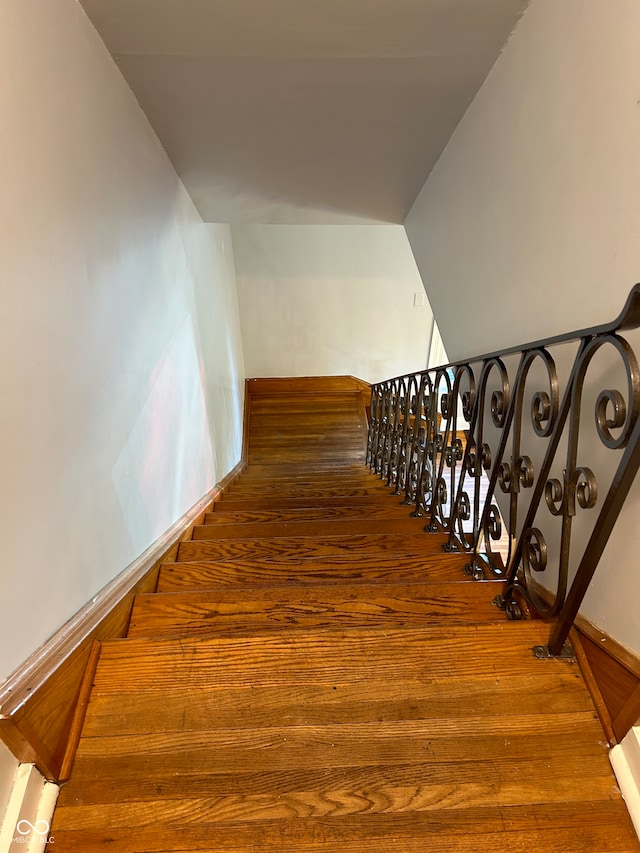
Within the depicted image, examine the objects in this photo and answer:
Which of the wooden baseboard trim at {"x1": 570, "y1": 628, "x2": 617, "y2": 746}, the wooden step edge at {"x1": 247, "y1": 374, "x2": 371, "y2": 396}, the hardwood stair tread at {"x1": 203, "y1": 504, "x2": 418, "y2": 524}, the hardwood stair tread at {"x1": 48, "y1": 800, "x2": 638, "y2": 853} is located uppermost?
the wooden step edge at {"x1": 247, "y1": 374, "x2": 371, "y2": 396}

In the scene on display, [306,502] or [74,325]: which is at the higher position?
[74,325]

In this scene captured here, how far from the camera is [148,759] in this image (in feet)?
2.86

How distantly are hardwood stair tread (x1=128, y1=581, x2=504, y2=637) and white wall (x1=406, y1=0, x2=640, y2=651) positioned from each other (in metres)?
0.38

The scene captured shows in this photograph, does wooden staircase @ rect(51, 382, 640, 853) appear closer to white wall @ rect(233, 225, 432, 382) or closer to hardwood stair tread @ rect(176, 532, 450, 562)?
hardwood stair tread @ rect(176, 532, 450, 562)

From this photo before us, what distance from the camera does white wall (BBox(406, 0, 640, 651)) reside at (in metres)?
0.90

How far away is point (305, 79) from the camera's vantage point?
4.90ft

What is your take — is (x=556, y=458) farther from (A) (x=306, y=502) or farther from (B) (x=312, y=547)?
(A) (x=306, y=502)

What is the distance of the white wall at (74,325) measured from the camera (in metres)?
0.89

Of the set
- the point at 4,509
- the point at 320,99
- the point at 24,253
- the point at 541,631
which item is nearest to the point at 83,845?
the point at 4,509

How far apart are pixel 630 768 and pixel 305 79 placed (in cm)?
204

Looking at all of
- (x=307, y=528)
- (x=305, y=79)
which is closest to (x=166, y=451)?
(x=307, y=528)

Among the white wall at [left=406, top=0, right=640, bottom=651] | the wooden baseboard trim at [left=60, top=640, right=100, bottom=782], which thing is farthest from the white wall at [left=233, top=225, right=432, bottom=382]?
the wooden baseboard trim at [left=60, top=640, right=100, bottom=782]

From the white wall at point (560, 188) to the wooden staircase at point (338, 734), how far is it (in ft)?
0.95

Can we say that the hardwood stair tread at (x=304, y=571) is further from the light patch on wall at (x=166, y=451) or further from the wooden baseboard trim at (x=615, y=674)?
the wooden baseboard trim at (x=615, y=674)
